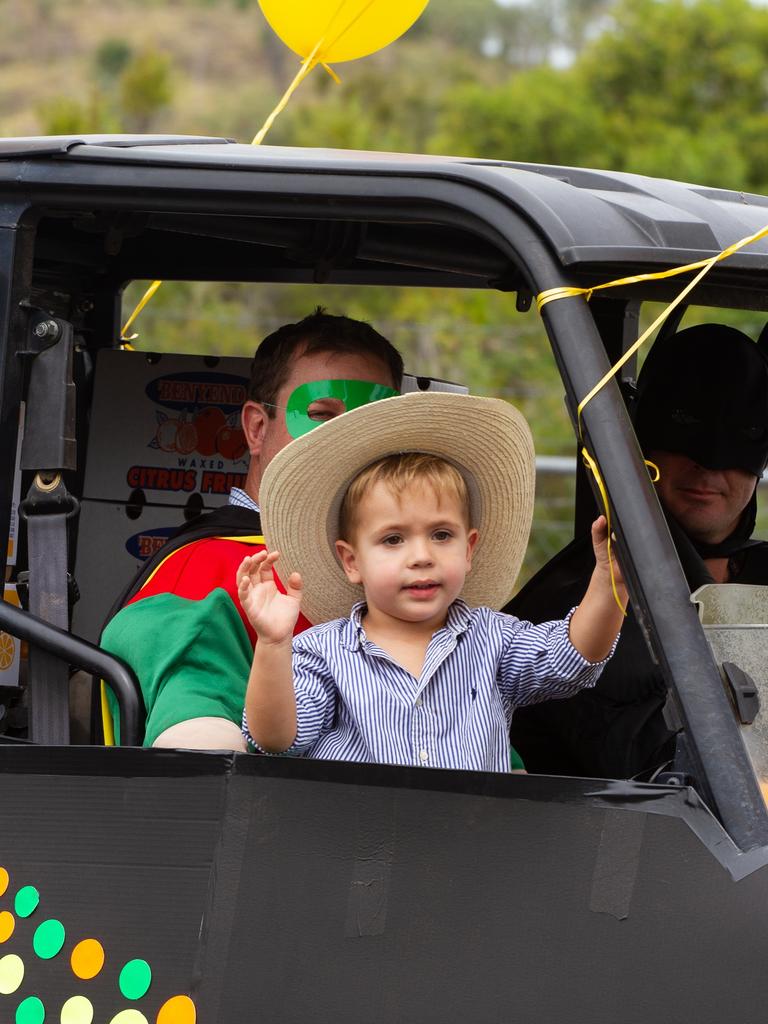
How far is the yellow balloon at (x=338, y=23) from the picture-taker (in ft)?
11.2

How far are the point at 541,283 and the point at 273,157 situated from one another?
1.47 feet

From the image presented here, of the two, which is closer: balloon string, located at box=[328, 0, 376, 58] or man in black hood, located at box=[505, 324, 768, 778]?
man in black hood, located at box=[505, 324, 768, 778]

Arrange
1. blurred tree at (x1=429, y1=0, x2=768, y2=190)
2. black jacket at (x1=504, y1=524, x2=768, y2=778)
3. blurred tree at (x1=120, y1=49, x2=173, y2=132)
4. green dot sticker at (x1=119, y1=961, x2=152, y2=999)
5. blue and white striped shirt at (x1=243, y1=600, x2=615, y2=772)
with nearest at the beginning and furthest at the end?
green dot sticker at (x1=119, y1=961, x2=152, y2=999), blue and white striped shirt at (x1=243, y1=600, x2=615, y2=772), black jacket at (x1=504, y1=524, x2=768, y2=778), blurred tree at (x1=429, y1=0, x2=768, y2=190), blurred tree at (x1=120, y1=49, x2=173, y2=132)

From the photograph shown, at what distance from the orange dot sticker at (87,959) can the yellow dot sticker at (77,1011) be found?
28mm

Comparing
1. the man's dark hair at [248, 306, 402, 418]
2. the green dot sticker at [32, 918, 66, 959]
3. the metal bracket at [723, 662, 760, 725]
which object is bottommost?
the green dot sticker at [32, 918, 66, 959]

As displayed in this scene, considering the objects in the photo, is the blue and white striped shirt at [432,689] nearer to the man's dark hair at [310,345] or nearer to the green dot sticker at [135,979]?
the green dot sticker at [135,979]

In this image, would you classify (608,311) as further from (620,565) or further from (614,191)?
(620,565)

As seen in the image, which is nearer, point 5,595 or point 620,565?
point 620,565

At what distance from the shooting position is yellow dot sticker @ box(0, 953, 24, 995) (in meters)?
1.98

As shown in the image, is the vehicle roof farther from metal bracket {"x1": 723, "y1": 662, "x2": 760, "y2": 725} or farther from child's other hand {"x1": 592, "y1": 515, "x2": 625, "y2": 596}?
metal bracket {"x1": 723, "y1": 662, "x2": 760, "y2": 725}

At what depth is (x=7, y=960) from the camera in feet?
6.55

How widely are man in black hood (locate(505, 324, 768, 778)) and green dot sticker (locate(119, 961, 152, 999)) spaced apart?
103cm

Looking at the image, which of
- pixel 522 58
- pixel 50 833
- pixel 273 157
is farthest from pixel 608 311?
pixel 522 58

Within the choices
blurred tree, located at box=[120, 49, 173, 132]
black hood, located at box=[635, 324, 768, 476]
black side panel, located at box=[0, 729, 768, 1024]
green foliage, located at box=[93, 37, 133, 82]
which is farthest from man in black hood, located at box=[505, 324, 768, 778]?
green foliage, located at box=[93, 37, 133, 82]
